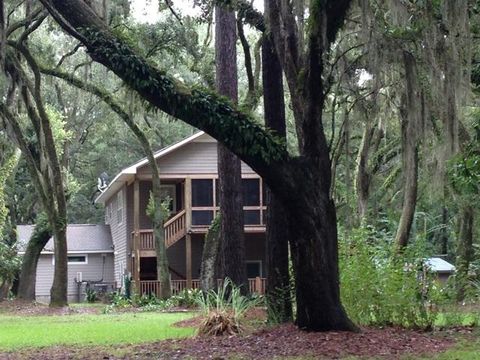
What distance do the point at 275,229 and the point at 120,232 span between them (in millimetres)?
21916

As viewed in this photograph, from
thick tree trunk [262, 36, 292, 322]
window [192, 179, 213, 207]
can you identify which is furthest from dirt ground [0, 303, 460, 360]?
window [192, 179, 213, 207]

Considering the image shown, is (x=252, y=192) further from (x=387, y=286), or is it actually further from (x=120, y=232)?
(x=387, y=286)

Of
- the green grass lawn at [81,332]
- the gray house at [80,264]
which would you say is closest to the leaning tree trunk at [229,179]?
the green grass lawn at [81,332]

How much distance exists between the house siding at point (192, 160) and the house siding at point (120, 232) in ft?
8.72

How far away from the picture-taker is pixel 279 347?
8438 mm

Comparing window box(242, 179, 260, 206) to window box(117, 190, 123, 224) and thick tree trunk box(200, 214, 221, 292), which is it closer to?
thick tree trunk box(200, 214, 221, 292)

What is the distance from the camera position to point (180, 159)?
27.9 meters

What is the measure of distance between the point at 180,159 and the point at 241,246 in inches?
522

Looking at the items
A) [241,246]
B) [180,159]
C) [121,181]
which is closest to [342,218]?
[180,159]

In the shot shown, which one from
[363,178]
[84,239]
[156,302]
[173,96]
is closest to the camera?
[173,96]

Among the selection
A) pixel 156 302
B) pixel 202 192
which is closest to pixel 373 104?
pixel 156 302

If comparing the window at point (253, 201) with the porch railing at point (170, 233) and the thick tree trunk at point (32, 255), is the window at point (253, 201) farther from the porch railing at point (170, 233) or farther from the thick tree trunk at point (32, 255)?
the thick tree trunk at point (32, 255)

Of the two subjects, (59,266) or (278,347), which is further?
(59,266)

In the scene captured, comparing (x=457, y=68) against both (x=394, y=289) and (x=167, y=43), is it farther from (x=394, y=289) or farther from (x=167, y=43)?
(x=167, y=43)
